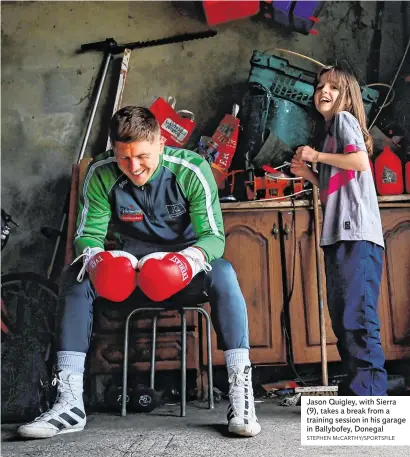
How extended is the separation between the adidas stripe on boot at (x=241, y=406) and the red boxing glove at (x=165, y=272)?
282 mm

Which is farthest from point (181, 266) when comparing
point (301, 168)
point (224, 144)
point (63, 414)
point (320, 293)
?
point (224, 144)

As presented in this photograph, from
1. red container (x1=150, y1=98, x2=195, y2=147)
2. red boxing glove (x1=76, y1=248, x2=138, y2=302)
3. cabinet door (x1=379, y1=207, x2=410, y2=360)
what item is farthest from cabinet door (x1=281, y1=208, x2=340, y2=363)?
red boxing glove (x1=76, y1=248, x2=138, y2=302)

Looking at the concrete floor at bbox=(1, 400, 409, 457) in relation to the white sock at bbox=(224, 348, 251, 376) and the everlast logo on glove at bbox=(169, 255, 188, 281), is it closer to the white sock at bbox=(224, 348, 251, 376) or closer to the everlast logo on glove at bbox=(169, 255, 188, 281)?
the white sock at bbox=(224, 348, 251, 376)

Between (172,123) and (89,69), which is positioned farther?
(89,69)

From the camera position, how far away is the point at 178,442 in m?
1.27

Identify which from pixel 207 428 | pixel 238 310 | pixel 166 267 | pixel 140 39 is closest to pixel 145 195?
pixel 166 267

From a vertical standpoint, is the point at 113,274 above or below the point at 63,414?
above

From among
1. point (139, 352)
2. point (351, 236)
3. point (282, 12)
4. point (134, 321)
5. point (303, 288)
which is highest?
point (282, 12)

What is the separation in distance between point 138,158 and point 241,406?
0.77 m

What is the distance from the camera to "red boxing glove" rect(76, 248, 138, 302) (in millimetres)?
1416

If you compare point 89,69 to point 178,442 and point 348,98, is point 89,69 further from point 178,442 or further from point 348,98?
point 178,442

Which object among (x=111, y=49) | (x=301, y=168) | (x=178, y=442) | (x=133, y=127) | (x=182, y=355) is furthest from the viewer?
(x=111, y=49)

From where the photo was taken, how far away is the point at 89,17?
245 centimetres

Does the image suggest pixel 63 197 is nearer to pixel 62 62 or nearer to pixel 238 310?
pixel 62 62
